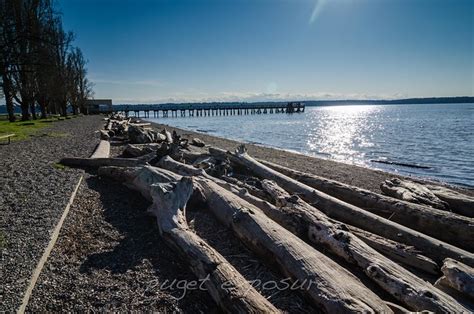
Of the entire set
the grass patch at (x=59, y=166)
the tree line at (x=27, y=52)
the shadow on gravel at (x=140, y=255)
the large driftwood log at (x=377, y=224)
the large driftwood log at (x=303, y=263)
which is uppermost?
the tree line at (x=27, y=52)

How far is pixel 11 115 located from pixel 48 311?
1459 inches

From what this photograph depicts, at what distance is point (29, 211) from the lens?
5.92 metres

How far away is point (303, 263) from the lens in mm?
3812

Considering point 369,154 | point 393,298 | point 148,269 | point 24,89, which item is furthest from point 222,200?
point 24,89

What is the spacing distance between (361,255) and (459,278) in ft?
3.46

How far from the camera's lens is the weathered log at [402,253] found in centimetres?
428

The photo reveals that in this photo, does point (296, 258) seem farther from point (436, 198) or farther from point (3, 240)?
point (436, 198)

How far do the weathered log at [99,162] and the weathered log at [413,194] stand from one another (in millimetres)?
7023

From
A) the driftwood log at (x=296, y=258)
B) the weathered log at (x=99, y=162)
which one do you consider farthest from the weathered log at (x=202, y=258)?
the weathered log at (x=99, y=162)

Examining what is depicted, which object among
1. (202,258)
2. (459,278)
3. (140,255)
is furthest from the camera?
(140,255)

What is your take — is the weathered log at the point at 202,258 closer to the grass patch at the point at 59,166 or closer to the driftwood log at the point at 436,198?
the driftwood log at the point at 436,198

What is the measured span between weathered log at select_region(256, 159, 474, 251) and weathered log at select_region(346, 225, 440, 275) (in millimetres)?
1191

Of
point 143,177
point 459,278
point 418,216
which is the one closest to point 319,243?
point 459,278

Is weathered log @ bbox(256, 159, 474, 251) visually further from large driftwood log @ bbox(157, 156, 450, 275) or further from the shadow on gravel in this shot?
the shadow on gravel
